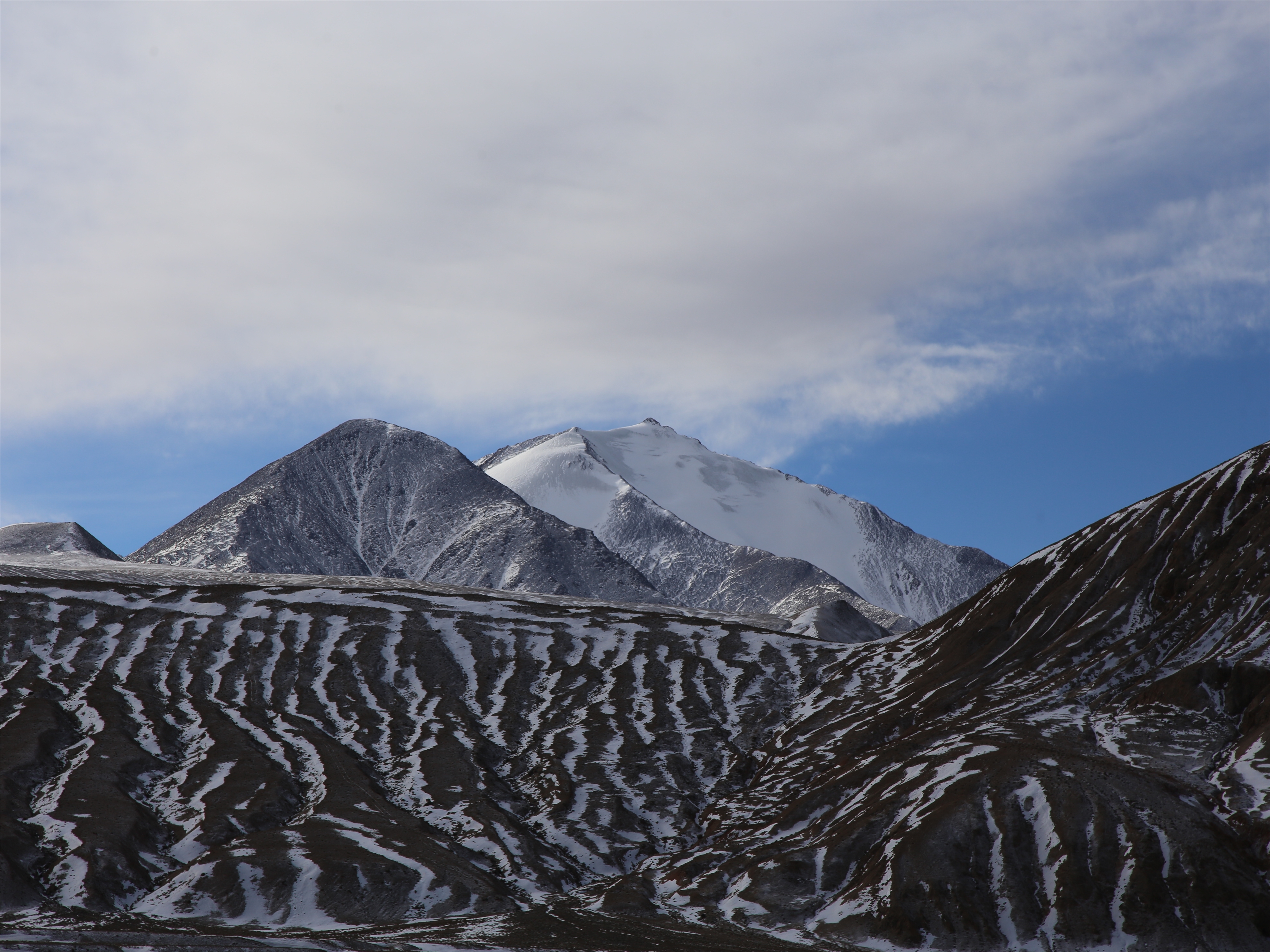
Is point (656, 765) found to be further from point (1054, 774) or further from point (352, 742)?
point (1054, 774)

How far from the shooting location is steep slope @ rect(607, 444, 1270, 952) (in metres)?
62.7

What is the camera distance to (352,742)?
96.2 m

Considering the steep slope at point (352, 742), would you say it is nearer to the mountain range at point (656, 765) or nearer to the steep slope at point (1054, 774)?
the mountain range at point (656, 765)

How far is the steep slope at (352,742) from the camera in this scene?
69.8 m

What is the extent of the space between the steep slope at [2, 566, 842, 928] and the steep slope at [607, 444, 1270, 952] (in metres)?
7.36

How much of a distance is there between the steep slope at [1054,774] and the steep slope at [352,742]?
24.1 ft

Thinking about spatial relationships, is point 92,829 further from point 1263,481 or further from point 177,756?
point 1263,481

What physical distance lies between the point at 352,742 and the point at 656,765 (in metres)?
25.6

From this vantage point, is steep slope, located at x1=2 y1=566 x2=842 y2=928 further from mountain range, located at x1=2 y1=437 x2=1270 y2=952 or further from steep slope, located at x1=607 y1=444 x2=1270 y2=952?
steep slope, located at x1=607 y1=444 x2=1270 y2=952

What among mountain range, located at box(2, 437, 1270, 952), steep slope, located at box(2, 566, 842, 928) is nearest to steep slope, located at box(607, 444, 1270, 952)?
mountain range, located at box(2, 437, 1270, 952)

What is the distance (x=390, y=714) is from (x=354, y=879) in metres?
34.2

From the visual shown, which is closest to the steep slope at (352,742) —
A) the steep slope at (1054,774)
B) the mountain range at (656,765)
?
the mountain range at (656,765)

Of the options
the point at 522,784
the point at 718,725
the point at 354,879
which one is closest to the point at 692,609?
the point at 718,725

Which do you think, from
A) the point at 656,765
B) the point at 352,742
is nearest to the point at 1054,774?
the point at 656,765
